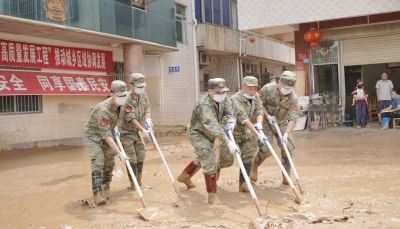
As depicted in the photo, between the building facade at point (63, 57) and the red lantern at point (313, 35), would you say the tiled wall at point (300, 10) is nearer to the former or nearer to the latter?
the red lantern at point (313, 35)

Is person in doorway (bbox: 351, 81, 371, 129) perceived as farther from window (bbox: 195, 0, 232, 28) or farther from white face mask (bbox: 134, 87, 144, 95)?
white face mask (bbox: 134, 87, 144, 95)

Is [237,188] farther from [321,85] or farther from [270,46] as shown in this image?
[270,46]

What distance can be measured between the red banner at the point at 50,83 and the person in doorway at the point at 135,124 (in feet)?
18.6

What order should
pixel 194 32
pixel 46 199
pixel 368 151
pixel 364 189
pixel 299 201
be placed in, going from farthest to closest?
pixel 194 32
pixel 368 151
pixel 46 199
pixel 364 189
pixel 299 201

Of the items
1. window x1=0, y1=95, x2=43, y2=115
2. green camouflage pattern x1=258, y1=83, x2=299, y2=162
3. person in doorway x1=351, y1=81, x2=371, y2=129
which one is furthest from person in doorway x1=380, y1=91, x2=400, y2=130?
window x1=0, y1=95, x2=43, y2=115

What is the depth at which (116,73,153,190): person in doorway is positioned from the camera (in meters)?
6.36

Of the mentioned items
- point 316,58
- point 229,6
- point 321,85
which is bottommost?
point 321,85

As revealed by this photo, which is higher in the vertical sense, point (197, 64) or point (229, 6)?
point (229, 6)

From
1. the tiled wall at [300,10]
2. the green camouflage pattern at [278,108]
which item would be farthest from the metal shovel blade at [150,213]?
the tiled wall at [300,10]

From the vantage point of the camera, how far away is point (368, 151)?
940 cm

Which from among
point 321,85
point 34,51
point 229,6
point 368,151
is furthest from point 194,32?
point 368,151

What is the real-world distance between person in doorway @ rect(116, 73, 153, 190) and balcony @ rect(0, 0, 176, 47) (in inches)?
201

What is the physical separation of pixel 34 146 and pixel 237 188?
7.56 meters

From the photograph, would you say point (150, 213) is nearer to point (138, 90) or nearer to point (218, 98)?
point (218, 98)
